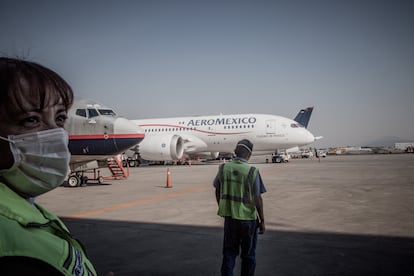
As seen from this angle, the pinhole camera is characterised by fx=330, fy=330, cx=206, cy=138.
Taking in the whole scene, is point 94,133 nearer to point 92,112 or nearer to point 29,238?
point 92,112

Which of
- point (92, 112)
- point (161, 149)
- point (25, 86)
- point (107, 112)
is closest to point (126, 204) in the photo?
point (92, 112)

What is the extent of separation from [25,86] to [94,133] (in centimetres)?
1211

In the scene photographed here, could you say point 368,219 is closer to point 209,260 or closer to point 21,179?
point 209,260

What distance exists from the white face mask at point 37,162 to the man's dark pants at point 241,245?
260 cm

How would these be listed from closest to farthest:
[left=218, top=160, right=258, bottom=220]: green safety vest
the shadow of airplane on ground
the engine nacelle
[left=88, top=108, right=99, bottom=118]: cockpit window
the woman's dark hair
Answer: the woman's dark hair < [left=218, top=160, right=258, bottom=220]: green safety vest < the shadow of airplane on ground < [left=88, top=108, right=99, bottom=118]: cockpit window < the engine nacelle

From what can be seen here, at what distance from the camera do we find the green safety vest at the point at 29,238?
96 centimetres

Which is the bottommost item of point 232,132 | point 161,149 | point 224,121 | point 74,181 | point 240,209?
point 74,181

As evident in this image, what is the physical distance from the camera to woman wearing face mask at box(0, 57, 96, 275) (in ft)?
3.21

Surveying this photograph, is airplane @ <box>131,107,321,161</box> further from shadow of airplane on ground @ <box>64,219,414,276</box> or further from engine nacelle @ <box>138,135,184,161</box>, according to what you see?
shadow of airplane on ground @ <box>64,219,414,276</box>

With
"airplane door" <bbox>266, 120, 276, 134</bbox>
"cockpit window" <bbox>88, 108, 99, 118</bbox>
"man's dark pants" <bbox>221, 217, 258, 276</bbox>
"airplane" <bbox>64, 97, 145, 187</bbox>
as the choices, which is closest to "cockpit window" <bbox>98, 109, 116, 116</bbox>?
"airplane" <bbox>64, 97, 145, 187</bbox>

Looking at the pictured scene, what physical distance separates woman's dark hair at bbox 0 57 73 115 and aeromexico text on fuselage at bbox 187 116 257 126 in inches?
1061

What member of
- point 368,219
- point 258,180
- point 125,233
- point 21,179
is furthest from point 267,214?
point 21,179

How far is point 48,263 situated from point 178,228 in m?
5.55

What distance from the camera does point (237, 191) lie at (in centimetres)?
391
